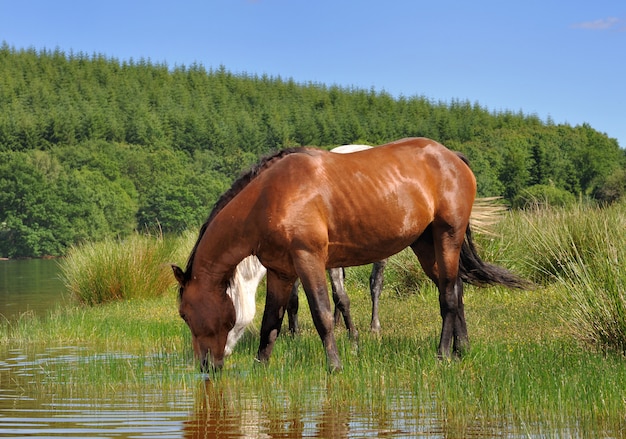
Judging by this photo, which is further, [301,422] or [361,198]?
[361,198]

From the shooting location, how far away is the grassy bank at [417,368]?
5434 mm

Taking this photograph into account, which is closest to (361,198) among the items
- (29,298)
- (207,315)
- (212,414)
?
(207,315)

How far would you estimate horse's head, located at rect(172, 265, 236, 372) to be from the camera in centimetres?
715

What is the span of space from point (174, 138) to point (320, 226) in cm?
11782

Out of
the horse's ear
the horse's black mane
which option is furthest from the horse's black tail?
the horse's ear

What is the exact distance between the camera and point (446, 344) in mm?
7473

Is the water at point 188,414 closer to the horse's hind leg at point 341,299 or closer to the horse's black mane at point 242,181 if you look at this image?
the horse's black mane at point 242,181

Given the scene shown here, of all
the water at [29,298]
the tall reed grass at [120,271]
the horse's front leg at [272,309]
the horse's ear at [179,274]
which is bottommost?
the water at [29,298]

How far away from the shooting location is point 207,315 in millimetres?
7141

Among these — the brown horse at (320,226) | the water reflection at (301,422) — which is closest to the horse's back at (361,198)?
the brown horse at (320,226)

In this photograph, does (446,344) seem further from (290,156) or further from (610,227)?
(610,227)

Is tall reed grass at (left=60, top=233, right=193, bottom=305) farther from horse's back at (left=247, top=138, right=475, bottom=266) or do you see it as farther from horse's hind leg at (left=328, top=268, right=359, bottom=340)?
horse's back at (left=247, top=138, right=475, bottom=266)

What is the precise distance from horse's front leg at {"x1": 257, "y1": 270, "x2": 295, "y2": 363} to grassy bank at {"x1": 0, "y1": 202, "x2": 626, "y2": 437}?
181mm

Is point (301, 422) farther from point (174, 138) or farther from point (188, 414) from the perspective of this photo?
point (174, 138)
